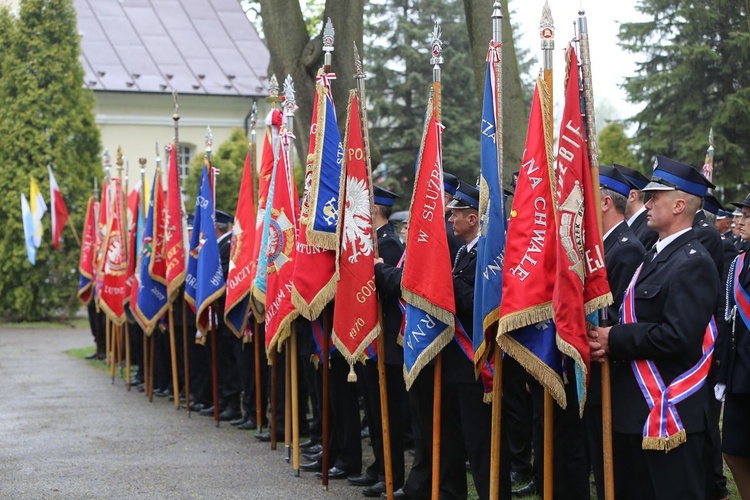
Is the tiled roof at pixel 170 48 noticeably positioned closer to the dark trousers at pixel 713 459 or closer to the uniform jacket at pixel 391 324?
the uniform jacket at pixel 391 324

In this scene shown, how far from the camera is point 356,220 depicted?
692 cm

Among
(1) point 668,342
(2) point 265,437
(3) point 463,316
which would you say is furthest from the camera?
(2) point 265,437

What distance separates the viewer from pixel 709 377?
4.95 metres

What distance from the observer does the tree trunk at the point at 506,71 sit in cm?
973

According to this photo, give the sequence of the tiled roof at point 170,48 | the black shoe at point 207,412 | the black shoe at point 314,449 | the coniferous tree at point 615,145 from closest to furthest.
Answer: the black shoe at point 314,449
the black shoe at point 207,412
the coniferous tree at point 615,145
the tiled roof at point 170,48

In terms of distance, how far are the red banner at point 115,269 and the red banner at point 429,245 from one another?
8193 mm

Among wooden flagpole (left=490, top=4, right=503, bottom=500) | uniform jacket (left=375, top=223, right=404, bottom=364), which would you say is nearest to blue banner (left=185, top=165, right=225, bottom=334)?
uniform jacket (left=375, top=223, right=404, bottom=364)

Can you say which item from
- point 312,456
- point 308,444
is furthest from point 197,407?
point 312,456

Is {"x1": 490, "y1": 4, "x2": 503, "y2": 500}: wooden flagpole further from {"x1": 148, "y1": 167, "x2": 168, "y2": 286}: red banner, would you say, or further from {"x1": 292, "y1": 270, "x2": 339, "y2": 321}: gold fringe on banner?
{"x1": 148, "y1": 167, "x2": 168, "y2": 286}: red banner

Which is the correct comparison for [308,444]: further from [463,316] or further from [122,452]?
[463,316]

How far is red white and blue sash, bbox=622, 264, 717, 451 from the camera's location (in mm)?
4617

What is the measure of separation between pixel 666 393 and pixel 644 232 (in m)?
2.06

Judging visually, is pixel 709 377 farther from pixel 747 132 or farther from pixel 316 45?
pixel 747 132

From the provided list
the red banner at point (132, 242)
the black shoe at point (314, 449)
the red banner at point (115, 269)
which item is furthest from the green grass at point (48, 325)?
the black shoe at point (314, 449)
